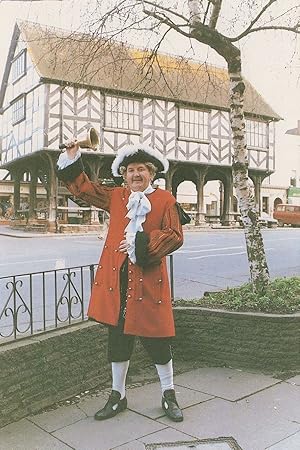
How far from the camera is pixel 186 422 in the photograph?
3221mm

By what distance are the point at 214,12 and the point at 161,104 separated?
20.5 meters

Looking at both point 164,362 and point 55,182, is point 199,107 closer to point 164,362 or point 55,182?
point 55,182

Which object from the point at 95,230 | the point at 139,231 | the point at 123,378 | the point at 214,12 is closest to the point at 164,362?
the point at 123,378

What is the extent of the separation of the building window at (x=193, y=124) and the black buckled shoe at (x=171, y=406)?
2333 centimetres

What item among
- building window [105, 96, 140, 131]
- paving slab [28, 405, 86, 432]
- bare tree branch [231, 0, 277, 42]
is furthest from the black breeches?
building window [105, 96, 140, 131]

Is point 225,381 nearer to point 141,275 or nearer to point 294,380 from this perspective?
point 294,380

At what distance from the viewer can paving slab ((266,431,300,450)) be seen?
9.27 ft

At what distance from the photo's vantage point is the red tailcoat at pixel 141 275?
328 cm

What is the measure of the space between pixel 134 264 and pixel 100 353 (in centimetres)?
106

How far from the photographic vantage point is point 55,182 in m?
23.4

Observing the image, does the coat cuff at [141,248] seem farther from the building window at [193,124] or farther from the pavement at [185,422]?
the building window at [193,124]

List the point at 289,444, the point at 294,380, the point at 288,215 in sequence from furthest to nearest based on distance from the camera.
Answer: the point at 288,215 < the point at 294,380 < the point at 289,444

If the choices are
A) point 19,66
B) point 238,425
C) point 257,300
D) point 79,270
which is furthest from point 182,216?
point 19,66

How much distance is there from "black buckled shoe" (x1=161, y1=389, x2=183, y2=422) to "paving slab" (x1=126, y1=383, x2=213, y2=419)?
7cm
